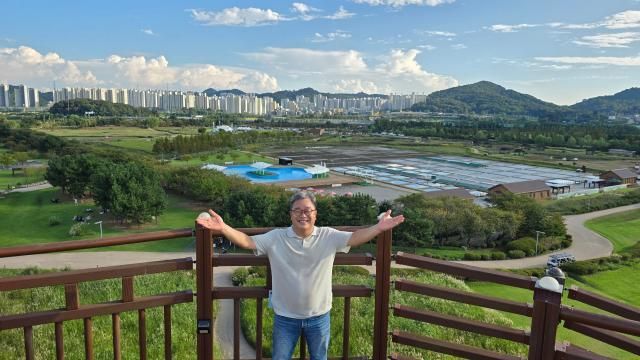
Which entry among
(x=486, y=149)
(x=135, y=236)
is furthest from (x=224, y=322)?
(x=486, y=149)

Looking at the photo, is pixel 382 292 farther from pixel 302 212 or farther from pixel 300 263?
pixel 302 212

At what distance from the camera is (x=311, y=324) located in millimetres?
3014

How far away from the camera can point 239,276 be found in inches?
533

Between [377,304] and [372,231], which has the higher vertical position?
[372,231]

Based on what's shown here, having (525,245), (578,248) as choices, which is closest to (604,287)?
(525,245)

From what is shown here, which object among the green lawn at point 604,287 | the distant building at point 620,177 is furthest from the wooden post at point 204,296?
the distant building at point 620,177

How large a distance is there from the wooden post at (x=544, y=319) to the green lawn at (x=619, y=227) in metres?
23.3

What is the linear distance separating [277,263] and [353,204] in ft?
64.1

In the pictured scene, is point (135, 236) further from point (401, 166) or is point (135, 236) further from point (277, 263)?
point (401, 166)

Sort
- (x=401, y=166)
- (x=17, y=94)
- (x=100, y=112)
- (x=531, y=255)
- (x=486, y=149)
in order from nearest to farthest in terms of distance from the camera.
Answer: (x=531, y=255)
(x=401, y=166)
(x=486, y=149)
(x=100, y=112)
(x=17, y=94)

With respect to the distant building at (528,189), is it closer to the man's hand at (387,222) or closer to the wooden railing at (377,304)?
the wooden railing at (377,304)

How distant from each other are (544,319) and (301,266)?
1503 mm

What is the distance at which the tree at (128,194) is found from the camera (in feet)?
77.7

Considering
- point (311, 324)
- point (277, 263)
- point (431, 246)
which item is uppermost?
point (277, 263)
